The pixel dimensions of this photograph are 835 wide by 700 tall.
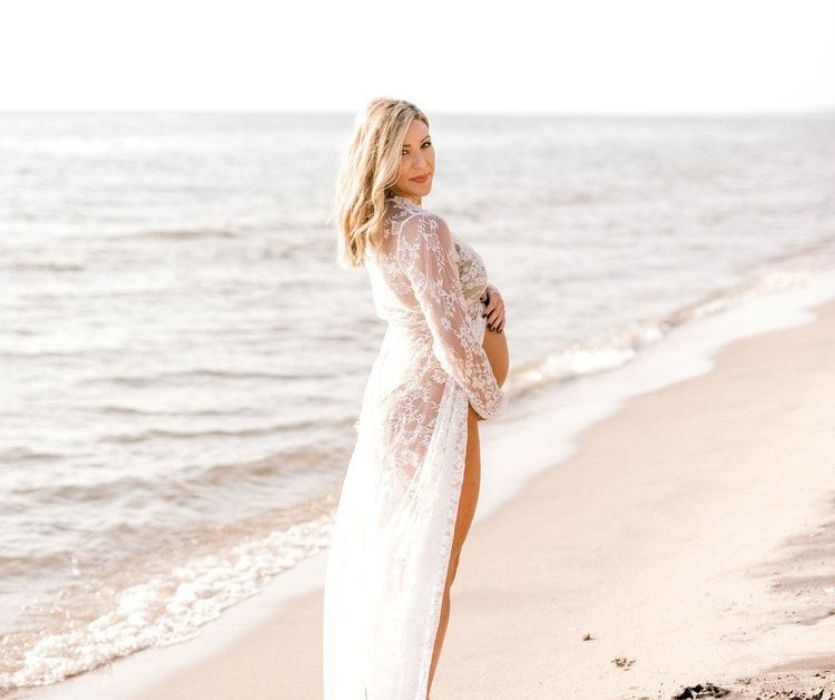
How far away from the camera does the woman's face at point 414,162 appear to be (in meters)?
3.41

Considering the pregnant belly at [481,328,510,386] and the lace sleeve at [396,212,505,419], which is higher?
the lace sleeve at [396,212,505,419]

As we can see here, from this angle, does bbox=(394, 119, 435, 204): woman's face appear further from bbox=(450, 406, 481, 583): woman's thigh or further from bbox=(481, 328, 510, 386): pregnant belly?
bbox=(450, 406, 481, 583): woman's thigh

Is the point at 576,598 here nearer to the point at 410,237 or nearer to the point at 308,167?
the point at 410,237

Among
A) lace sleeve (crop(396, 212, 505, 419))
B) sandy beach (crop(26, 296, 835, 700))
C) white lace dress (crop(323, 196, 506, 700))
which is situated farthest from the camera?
sandy beach (crop(26, 296, 835, 700))

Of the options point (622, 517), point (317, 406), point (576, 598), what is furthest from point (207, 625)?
point (317, 406)

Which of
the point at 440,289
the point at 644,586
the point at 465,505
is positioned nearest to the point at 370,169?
the point at 440,289

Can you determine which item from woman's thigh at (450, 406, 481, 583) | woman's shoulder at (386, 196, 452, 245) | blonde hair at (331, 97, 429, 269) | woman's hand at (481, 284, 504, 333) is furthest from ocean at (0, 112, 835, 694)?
woman's thigh at (450, 406, 481, 583)

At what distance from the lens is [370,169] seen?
11.2ft

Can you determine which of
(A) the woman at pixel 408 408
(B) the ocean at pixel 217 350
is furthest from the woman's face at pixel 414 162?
(B) the ocean at pixel 217 350

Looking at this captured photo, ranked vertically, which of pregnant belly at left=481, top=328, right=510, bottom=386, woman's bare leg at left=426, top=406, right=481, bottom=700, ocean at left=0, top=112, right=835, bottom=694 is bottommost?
ocean at left=0, top=112, right=835, bottom=694

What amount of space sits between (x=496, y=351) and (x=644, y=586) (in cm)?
195

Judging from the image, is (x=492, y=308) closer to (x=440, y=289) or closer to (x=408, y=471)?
(x=440, y=289)

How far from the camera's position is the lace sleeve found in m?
3.33

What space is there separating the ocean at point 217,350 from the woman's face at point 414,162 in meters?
0.38
